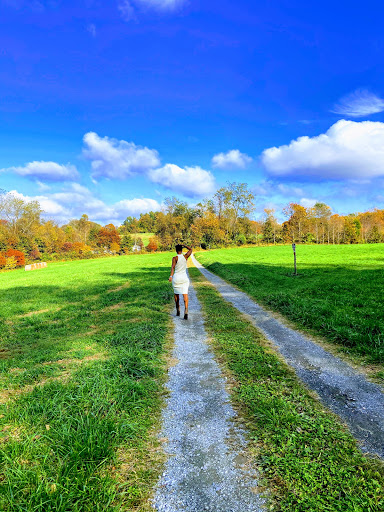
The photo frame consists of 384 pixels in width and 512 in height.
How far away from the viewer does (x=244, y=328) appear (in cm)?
827

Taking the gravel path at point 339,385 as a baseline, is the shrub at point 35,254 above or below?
above

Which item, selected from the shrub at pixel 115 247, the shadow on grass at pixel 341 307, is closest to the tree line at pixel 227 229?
the shrub at pixel 115 247

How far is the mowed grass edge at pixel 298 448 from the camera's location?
8.30 feet

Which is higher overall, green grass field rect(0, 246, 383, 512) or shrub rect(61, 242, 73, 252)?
shrub rect(61, 242, 73, 252)

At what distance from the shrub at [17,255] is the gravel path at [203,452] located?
229ft

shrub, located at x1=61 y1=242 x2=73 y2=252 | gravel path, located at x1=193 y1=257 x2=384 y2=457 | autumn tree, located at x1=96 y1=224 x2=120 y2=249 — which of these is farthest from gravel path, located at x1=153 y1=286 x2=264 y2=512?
autumn tree, located at x1=96 y1=224 x2=120 y2=249

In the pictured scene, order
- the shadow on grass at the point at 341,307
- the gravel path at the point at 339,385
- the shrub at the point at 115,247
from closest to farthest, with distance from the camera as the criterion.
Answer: the gravel path at the point at 339,385 < the shadow on grass at the point at 341,307 < the shrub at the point at 115,247

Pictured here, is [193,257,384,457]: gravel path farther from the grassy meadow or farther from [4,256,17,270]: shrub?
[4,256,17,270]: shrub

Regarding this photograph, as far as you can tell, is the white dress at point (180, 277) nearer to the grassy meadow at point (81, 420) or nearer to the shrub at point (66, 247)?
the grassy meadow at point (81, 420)

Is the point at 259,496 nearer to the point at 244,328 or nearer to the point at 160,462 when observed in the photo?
the point at 160,462

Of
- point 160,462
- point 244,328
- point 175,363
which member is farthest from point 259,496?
point 244,328

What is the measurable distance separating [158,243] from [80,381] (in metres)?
88.4

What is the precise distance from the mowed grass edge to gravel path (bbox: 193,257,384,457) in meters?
0.21

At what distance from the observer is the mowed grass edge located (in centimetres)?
253
